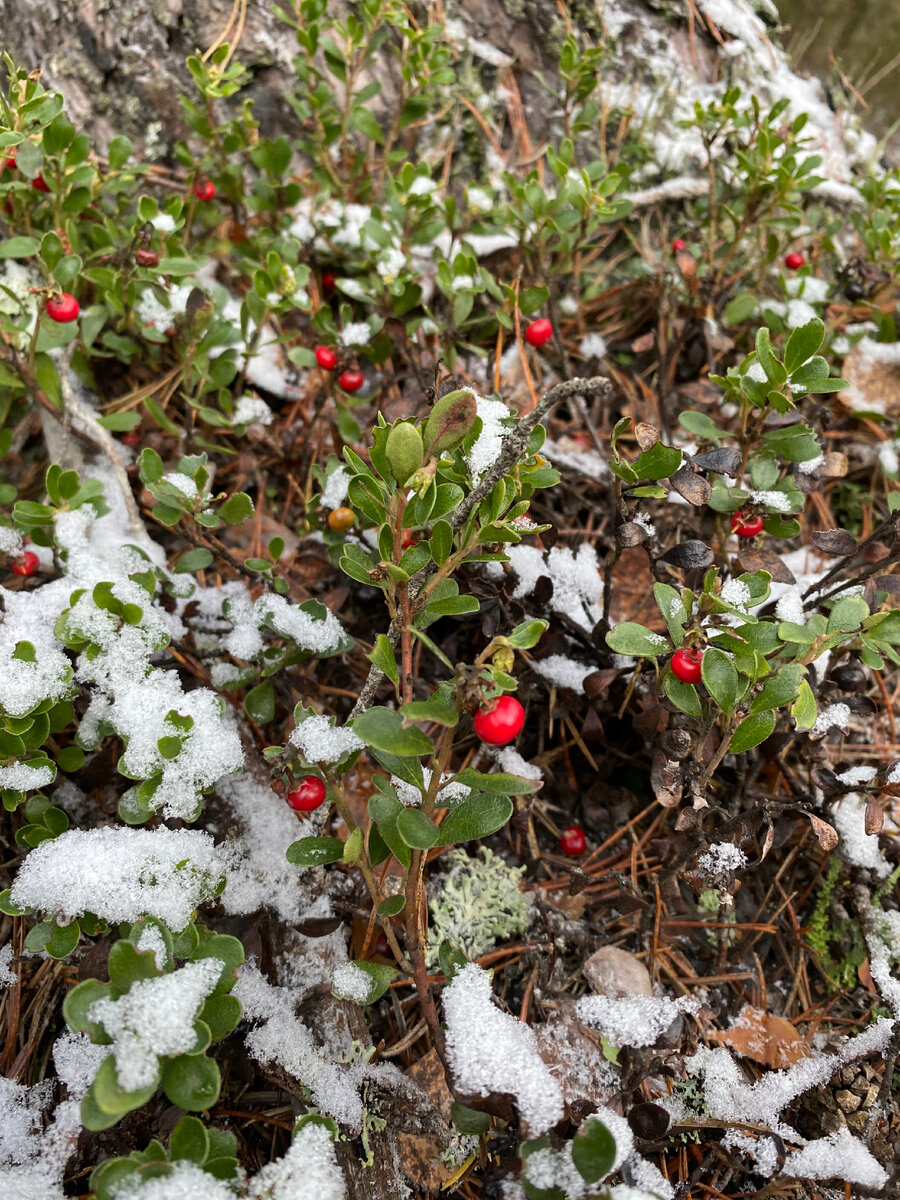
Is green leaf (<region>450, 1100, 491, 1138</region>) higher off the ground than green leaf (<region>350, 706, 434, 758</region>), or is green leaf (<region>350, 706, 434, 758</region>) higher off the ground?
green leaf (<region>350, 706, 434, 758</region>)

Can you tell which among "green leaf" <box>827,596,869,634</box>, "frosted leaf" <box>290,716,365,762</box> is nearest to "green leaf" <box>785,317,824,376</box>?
"green leaf" <box>827,596,869,634</box>

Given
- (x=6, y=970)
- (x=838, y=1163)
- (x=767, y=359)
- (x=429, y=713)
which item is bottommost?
(x=6, y=970)

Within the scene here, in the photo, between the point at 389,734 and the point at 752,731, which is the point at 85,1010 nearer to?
the point at 389,734

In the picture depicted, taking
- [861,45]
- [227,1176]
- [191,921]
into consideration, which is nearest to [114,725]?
[191,921]

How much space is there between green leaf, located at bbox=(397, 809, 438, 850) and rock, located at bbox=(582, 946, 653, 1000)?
30.3 inches

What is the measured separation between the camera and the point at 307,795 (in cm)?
174

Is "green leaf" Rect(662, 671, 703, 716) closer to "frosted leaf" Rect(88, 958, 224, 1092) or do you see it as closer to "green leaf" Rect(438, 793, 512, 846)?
"green leaf" Rect(438, 793, 512, 846)

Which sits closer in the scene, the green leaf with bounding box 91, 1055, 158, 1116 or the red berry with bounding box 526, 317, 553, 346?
the green leaf with bounding box 91, 1055, 158, 1116

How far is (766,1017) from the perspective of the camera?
6.64ft

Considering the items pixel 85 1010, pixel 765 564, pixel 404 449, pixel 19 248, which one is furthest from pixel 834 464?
pixel 19 248

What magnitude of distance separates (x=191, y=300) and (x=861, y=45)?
4587mm

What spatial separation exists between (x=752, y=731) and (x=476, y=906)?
86 cm

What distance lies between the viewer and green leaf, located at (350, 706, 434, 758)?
4.49 feet

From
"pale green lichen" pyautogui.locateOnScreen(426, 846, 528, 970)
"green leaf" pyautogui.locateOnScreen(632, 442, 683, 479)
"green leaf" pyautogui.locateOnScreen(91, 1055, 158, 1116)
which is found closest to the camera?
"green leaf" pyautogui.locateOnScreen(91, 1055, 158, 1116)
